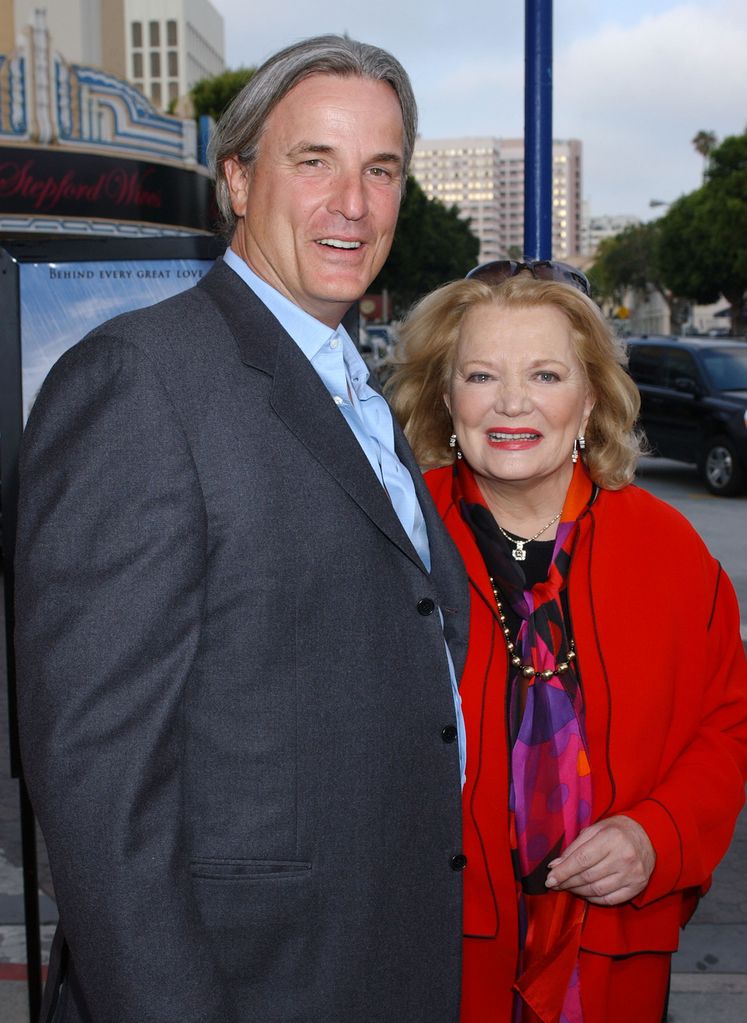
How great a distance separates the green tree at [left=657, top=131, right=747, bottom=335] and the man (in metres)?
44.5

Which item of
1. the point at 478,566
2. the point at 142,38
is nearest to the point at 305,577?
the point at 478,566

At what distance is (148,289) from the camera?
3.18 m

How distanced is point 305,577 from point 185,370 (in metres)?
0.32

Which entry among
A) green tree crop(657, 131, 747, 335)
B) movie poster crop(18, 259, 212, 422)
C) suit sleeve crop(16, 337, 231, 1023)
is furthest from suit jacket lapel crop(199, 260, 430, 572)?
green tree crop(657, 131, 747, 335)

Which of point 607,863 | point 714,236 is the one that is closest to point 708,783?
point 607,863

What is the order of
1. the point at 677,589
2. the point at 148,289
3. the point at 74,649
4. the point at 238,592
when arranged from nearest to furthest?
the point at 74,649, the point at 238,592, the point at 677,589, the point at 148,289

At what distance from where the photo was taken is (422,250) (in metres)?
54.8

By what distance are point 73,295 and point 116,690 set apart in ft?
6.38

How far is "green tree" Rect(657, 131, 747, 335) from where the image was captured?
43312mm

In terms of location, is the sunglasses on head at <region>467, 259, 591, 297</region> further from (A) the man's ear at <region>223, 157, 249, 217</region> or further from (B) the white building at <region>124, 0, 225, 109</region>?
(B) the white building at <region>124, 0, 225, 109</region>

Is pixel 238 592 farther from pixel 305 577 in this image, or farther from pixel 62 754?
pixel 62 754

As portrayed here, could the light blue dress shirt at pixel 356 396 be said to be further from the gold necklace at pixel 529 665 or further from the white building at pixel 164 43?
the white building at pixel 164 43

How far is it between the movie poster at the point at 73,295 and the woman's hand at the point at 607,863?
1.82 metres

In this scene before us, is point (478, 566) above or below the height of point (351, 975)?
above
